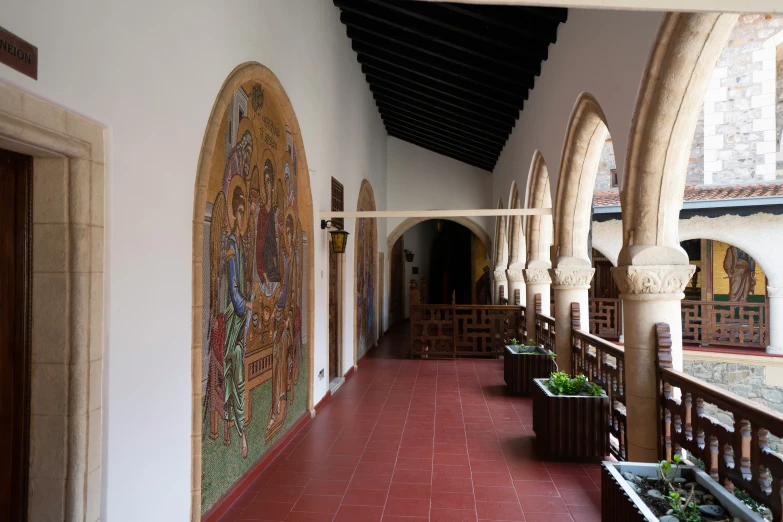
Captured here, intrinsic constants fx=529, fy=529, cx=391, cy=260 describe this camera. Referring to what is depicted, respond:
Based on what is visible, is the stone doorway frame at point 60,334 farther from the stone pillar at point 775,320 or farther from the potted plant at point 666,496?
the stone pillar at point 775,320

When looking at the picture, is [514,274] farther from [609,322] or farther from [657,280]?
[657,280]

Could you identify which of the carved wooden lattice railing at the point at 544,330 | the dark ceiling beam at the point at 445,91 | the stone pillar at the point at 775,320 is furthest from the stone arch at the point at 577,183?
the stone pillar at the point at 775,320

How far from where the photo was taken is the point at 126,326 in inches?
102

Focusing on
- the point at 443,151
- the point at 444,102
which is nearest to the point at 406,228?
the point at 443,151

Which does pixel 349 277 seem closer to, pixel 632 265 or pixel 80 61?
pixel 632 265

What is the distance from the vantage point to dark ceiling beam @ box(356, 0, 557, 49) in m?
6.54

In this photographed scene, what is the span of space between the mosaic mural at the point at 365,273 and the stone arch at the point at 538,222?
3201 millimetres

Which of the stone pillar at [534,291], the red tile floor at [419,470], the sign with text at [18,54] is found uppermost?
the sign with text at [18,54]

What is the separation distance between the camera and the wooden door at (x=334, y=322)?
8.39m

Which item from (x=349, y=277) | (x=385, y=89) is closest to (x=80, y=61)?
(x=349, y=277)

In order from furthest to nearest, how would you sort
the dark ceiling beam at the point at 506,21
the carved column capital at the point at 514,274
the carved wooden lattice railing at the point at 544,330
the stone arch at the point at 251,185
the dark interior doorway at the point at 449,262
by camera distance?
the dark interior doorway at the point at 449,262 < the carved column capital at the point at 514,274 < the carved wooden lattice railing at the point at 544,330 < the dark ceiling beam at the point at 506,21 < the stone arch at the point at 251,185

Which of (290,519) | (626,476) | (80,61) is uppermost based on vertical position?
(80,61)

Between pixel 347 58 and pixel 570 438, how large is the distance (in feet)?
23.1

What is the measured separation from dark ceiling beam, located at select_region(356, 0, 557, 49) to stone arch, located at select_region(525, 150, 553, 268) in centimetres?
210
